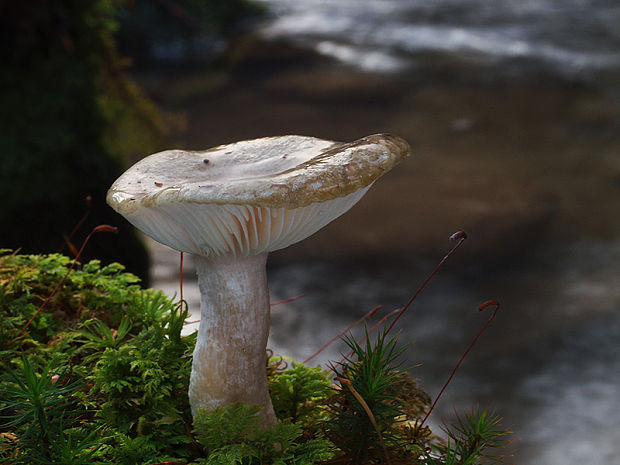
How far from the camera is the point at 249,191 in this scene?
96 centimetres

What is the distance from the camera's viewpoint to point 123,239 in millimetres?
2990

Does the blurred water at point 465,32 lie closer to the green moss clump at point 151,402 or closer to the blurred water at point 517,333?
the blurred water at point 517,333

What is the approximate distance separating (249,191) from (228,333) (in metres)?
0.42

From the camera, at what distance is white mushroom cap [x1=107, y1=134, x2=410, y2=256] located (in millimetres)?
971

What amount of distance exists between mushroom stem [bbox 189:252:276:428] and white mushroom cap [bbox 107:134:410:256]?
0.06 m

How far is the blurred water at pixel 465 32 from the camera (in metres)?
8.69

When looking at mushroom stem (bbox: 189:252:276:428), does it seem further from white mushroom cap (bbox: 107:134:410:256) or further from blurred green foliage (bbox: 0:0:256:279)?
blurred green foliage (bbox: 0:0:256:279)

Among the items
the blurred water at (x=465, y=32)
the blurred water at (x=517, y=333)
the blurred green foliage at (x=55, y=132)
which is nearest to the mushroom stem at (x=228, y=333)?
the blurred green foliage at (x=55, y=132)

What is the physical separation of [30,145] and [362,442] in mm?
2362

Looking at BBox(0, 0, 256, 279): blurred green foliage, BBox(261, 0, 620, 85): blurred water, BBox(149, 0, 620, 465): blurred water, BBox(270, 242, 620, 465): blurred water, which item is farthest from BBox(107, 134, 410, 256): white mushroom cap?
BBox(261, 0, 620, 85): blurred water

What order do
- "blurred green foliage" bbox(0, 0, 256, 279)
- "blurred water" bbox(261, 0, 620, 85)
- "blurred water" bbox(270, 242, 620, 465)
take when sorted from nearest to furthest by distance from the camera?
1. "blurred green foliage" bbox(0, 0, 256, 279)
2. "blurred water" bbox(270, 242, 620, 465)
3. "blurred water" bbox(261, 0, 620, 85)

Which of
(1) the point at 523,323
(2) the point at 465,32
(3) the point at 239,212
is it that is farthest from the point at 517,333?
(2) the point at 465,32

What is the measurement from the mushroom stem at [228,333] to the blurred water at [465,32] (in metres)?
7.86

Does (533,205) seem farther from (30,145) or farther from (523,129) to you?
(30,145)
